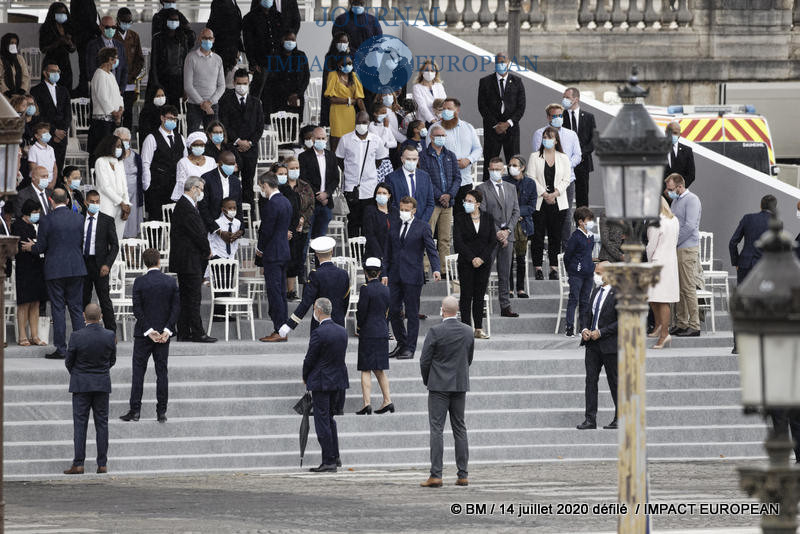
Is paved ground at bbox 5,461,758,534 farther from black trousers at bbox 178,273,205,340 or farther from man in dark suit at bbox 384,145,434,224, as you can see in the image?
man in dark suit at bbox 384,145,434,224

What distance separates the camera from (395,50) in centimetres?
2708

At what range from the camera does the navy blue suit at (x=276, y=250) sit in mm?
20000

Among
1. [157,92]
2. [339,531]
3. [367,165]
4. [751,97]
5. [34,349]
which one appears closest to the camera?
[339,531]

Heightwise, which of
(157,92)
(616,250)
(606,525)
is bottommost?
(606,525)

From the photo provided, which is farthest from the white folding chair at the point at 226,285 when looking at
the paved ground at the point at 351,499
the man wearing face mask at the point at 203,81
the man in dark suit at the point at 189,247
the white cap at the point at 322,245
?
the paved ground at the point at 351,499

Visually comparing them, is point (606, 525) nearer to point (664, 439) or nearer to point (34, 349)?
point (664, 439)

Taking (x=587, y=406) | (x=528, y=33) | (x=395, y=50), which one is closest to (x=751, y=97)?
(x=528, y=33)

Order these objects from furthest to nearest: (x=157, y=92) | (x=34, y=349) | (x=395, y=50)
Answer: (x=395, y=50)
(x=157, y=92)
(x=34, y=349)

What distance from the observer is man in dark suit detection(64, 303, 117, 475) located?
16359 mm

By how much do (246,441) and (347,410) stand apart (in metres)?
1.33

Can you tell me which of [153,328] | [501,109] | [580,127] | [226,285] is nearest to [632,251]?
[153,328]

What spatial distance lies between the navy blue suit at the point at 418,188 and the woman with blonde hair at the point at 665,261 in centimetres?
273

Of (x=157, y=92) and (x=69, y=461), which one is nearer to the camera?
(x=69, y=461)

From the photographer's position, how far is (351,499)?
49.8ft
